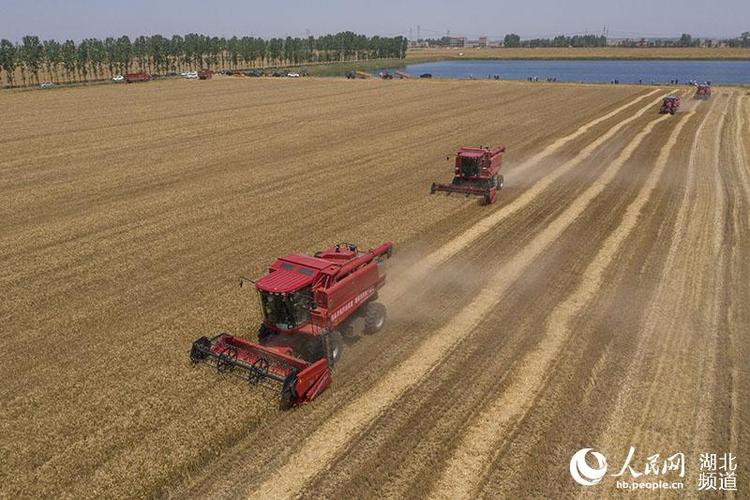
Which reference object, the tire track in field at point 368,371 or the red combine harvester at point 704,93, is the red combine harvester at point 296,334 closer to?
the tire track in field at point 368,371

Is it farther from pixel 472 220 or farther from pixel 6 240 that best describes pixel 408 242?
pixel 6 240

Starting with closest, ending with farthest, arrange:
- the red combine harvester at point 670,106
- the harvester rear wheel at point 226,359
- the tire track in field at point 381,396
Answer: the tire track in field at point 381,396 < the harvester rear wheel at point 226,359 < the red combine harvester at point 670,106

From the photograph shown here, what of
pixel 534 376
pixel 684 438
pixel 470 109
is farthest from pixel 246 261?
pixel 470 109

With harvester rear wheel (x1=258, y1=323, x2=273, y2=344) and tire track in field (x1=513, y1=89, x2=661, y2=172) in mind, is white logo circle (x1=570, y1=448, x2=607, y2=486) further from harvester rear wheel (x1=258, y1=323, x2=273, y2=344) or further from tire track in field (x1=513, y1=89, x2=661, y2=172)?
tire track in field (x1=513, y1=89, x2=661, y2=172)

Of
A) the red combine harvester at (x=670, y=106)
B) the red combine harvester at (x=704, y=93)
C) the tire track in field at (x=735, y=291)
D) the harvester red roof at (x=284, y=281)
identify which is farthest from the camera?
the red combine harvester at (x=704, y=93)

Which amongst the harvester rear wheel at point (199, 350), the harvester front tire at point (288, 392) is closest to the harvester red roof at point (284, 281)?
the harvester front tire at point (288, 392)

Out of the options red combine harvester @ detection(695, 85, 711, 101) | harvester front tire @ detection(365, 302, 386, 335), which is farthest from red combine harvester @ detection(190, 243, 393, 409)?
red combine harvester @ detection(695, 85, 711, 101)

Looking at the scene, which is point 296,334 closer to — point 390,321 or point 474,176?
point 390,321
